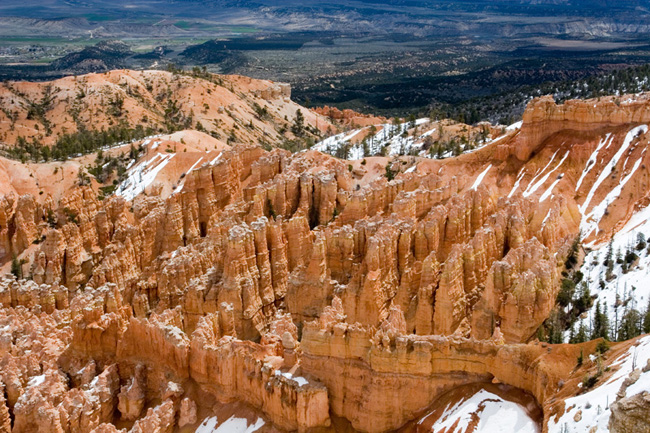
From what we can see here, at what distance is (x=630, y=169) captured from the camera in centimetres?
5194

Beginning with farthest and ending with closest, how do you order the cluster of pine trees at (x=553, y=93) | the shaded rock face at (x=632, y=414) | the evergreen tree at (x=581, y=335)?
1. the cluster of pine trees at (x=553, y=93)
2. the evergreen tree at (x=581, y=335)
3. the shaded rock face at (x=632, y=414)

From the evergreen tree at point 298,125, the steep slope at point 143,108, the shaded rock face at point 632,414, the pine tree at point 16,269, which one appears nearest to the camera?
the shaded rock face at point 632,414

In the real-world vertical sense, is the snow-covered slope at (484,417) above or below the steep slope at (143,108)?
above

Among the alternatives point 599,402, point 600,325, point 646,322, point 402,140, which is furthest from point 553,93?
point 599,402

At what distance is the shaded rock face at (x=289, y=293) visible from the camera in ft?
90.2

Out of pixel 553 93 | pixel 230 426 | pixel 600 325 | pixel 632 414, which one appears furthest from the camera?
pixel 553 93

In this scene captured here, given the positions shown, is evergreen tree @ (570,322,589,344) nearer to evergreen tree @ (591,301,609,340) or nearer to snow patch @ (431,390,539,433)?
evergreen tree @ (591,301,609,340)

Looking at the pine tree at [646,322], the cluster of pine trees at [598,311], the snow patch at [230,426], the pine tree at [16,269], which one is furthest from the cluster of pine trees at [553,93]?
the snow patch at [230,426]

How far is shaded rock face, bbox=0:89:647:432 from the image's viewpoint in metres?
27.5

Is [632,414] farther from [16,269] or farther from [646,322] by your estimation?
[16,269]

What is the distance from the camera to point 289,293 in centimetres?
4453

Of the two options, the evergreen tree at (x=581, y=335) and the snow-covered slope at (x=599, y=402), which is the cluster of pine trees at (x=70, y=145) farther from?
the snow-covered slope at (x=599, y=402)

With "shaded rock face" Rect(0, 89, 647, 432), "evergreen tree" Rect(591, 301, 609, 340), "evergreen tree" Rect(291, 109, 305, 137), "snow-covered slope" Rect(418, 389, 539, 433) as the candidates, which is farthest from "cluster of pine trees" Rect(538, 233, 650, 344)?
"evergreen tree" Rect(291, 109, 305, 137)

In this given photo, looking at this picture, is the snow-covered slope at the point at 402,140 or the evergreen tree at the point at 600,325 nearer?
the evergreen tree at the point at 600,325
